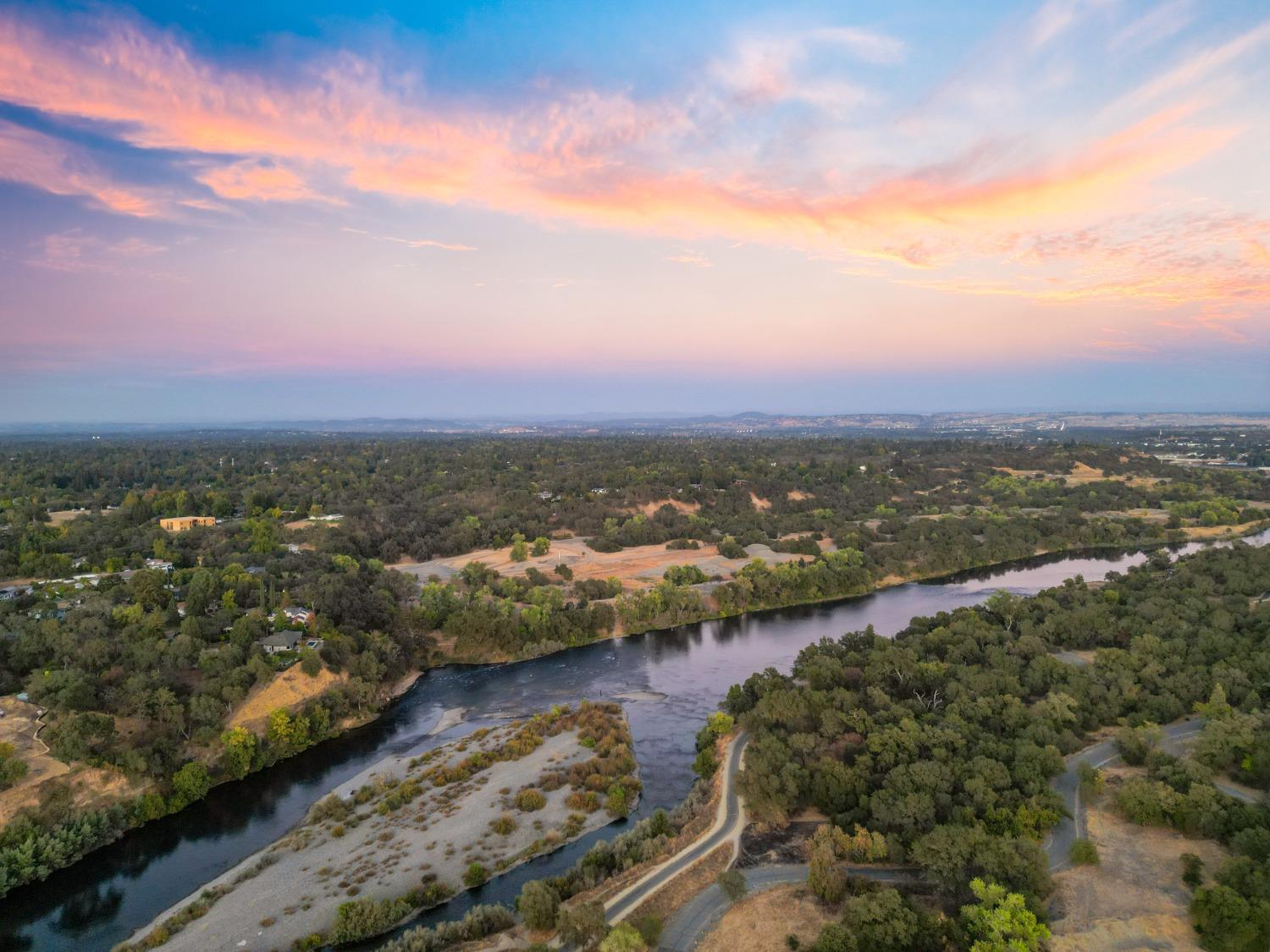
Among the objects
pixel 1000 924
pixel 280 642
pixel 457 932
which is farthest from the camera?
pixel 280 642

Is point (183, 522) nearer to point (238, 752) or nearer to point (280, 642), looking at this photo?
point (280, 642)

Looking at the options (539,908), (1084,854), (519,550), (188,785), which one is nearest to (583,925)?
(539,908)

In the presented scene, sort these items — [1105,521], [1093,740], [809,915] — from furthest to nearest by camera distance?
[1105,521]
[1093,740]
[809,915]

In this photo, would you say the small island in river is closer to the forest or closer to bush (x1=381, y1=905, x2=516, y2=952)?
bush (x1=381, y1=905, x2=516, y2=952)

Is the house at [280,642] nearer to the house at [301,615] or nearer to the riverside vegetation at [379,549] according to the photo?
the riverside vegetation at [379,549]

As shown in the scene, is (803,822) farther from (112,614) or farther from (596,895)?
(112,614)

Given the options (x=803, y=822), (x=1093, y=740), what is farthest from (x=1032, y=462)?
(x=803, y=822)

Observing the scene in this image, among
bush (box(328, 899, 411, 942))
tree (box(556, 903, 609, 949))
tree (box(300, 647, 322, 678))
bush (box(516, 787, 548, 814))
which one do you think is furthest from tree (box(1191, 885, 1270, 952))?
tree (box(300, 647, 322, 678))

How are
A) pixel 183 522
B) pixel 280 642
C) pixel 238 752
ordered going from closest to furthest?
pixel 238 752, pixel 280 642, pixel 183 522
